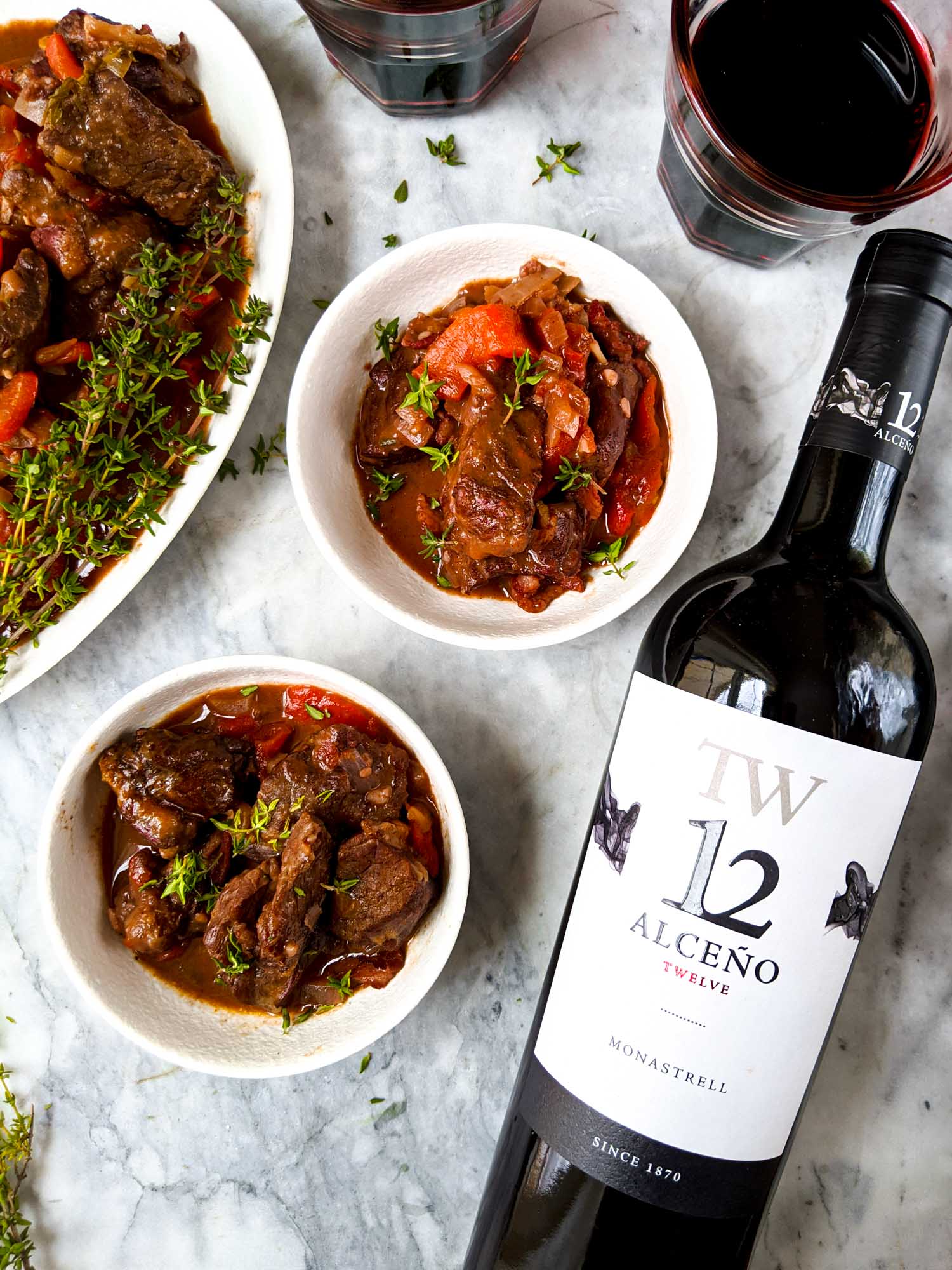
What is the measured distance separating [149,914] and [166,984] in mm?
237

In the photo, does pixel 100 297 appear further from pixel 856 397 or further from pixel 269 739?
pixel 856 397

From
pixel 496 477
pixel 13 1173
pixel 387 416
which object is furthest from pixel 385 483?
pixel 13 1173

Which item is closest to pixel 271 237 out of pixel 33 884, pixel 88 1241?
pixel 33 884

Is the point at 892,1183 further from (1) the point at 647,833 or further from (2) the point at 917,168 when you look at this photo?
(2) the point at 917,168

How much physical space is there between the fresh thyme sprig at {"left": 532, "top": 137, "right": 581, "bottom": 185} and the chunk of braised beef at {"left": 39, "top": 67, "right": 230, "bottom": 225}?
0.73m

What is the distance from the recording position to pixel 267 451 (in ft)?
7.36

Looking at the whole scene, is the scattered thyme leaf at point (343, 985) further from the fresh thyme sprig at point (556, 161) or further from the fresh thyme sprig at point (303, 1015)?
the fresh thyme sprig at point (556, 161)

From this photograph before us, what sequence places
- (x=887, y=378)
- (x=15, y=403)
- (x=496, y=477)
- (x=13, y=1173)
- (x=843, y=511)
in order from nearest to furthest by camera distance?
1. (x=887, y=378)
2. (x=843, y=511)
3. (x=496, y=477)
4. (x=15, y=403)
5. (x=13, y=1173)

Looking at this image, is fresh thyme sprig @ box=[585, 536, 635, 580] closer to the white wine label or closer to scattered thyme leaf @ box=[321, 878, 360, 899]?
the white wine label

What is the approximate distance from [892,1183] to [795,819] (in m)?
1.37

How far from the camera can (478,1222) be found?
2.03 meters

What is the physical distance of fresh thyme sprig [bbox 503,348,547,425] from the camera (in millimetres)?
1881

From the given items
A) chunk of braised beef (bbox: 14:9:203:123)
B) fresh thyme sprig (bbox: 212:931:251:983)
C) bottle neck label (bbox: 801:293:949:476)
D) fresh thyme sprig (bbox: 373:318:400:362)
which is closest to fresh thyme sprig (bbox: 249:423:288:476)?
fresh thyme sprig (bbox: 373:318:400:362)

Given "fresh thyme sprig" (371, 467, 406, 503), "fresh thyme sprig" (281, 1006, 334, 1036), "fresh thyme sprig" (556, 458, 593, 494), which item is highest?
"fresh thyme sprig" (556, 458, 593, 494)
